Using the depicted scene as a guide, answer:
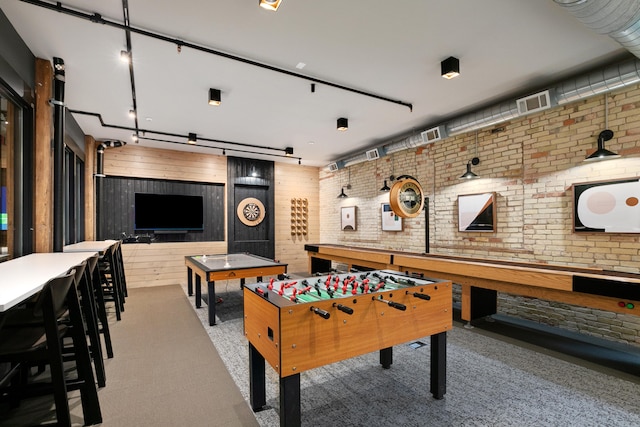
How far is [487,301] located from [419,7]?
3.89 meters

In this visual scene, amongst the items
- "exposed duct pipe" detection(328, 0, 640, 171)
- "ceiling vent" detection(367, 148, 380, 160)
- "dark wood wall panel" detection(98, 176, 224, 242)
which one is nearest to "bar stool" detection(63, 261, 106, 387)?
"exposed duct pipe" detection(328, 0, 640, 171)

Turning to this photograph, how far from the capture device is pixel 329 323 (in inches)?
79.8

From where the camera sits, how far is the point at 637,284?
2676mm

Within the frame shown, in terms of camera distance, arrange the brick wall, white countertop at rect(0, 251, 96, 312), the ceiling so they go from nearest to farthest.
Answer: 1. white countertop at rect(0, 251, 96, 312)
2. the ceiling
3. the brick wall

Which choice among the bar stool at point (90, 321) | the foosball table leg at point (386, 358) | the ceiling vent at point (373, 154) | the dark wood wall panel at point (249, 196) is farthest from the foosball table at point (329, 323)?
Result: the dark wood wall panel at point (249, 196)

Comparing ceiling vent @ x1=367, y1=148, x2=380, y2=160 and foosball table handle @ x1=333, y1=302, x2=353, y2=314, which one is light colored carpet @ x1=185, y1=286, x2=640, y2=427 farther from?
ceiling vent @ x1=367, y1=148, x2=380, y2=160

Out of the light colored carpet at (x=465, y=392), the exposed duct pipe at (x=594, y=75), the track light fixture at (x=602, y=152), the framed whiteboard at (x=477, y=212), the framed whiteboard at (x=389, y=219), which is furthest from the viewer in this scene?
the framed whiteboard at (x=389, y=219)

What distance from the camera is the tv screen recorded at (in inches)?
277

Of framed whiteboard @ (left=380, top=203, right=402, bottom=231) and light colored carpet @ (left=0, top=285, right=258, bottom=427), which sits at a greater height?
framed whiteboard @ (left=380, top=203, right=402, bottom=231)

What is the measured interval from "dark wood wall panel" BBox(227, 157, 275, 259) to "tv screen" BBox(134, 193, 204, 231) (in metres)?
0.81

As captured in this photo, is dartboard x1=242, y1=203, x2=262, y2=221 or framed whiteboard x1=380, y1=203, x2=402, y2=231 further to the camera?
dartboard x1=242, y1=203, x2=262, y2=221

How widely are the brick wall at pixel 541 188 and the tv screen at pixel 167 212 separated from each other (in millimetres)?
5122

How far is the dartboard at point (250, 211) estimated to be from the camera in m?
8.20

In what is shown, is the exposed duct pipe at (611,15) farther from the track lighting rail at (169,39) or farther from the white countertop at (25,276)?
the white countertop at (25,276)
